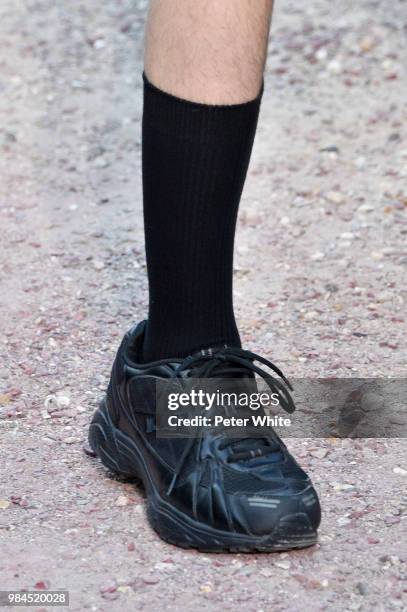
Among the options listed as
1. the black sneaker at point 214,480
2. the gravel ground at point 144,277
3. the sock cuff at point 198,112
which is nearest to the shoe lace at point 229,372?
the black sneaker at point 214,480

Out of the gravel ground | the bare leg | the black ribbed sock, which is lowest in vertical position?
the gravel ground

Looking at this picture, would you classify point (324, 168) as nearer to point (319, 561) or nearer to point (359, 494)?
point (359, 494)

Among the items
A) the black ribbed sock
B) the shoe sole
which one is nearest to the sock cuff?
the black ribbed sock

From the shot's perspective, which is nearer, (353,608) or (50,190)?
(353,608)

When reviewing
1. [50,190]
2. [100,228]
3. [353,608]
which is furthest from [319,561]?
[50,190]

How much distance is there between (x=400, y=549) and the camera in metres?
1.41

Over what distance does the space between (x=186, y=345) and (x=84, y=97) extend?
199cm

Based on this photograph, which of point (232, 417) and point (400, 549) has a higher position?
point (232, 417)

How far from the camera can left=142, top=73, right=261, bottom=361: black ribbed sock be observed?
1.38 metres

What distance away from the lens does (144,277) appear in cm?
230

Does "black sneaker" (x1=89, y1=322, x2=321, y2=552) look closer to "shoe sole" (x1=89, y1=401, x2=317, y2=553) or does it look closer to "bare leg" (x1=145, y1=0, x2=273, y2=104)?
"shoe sole" (x1=89, y1=401, x2=317, y2=553)

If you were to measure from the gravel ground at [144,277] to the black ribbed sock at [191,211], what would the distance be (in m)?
0.27

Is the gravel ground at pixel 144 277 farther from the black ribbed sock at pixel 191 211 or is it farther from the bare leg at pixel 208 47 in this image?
the bare leg at pixel 208 47

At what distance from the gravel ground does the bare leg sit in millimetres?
575
